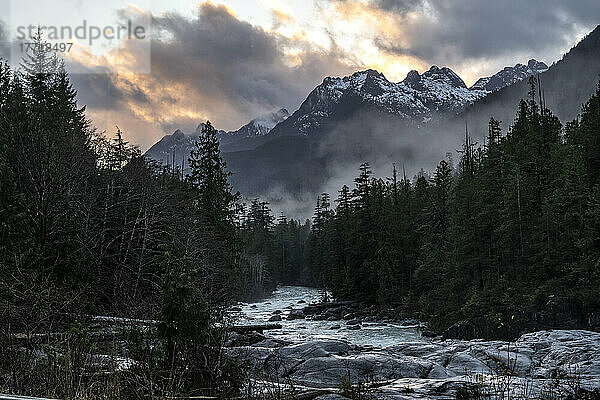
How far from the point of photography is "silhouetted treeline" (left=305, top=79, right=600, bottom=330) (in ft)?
97.7

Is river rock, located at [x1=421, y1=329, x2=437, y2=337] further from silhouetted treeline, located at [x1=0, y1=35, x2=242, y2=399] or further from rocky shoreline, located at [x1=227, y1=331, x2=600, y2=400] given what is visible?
silhouetted treeline, located at [x1=0, y1=35, x2=242, y2=399]

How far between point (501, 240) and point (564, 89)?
445 feet

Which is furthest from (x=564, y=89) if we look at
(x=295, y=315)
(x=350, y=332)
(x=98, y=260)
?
(x=98, y=260)

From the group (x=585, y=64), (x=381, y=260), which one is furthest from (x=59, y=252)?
(x=585, y=64)

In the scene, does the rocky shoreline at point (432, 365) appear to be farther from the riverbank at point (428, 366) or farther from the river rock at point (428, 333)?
the river rock at point (428, 333)

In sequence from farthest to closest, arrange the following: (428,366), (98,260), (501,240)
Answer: (501,240)
(98,260)
(428,366)

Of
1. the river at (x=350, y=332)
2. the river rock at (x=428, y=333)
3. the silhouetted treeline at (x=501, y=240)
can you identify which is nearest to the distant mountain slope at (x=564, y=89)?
the silhouetted treeline at (x=501, y=240)

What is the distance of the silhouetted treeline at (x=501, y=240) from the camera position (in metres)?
29.8

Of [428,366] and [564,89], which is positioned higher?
[564,89]

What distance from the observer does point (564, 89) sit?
152250 mm

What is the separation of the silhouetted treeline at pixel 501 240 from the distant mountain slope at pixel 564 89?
10491cm

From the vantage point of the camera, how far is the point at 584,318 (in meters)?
27.4

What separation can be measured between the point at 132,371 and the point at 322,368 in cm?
910

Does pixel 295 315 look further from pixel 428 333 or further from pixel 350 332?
pixel 428 333
